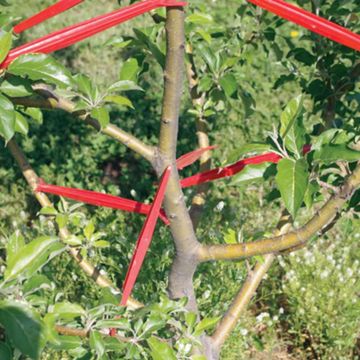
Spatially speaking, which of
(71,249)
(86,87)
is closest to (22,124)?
(86,87)

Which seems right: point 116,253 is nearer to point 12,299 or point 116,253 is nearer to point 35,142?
point 35,142

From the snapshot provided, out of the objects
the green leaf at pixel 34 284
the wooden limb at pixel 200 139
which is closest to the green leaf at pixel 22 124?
the green leaf at pixel 34 284

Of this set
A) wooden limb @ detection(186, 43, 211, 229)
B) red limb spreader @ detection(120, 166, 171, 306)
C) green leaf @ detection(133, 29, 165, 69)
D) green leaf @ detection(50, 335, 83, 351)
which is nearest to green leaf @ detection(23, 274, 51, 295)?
green leaf @ detection(50, 335, 83, 351)

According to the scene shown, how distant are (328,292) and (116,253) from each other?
0.94 meters

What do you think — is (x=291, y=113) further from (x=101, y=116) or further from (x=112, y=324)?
(x=112, y=324)

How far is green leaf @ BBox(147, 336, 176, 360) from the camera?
151 cm

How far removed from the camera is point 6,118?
1.39m

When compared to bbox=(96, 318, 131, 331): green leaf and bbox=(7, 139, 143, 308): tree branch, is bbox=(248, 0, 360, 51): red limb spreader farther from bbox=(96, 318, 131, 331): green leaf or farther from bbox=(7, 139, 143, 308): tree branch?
bbox=(7, 139, 143, 308): tree branch

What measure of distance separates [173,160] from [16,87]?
1.46ft

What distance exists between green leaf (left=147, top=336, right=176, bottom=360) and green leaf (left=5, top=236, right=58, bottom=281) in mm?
317

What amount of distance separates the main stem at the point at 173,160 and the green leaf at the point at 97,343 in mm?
482

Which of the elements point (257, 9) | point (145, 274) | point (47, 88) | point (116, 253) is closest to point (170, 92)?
point (47, 88)

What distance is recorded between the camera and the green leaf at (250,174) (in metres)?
1.67

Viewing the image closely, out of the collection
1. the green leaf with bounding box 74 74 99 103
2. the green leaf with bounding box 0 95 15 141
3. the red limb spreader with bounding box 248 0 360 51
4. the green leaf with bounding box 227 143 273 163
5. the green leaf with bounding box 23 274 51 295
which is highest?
the red limb spreader with bounding box 248 0 360 51
